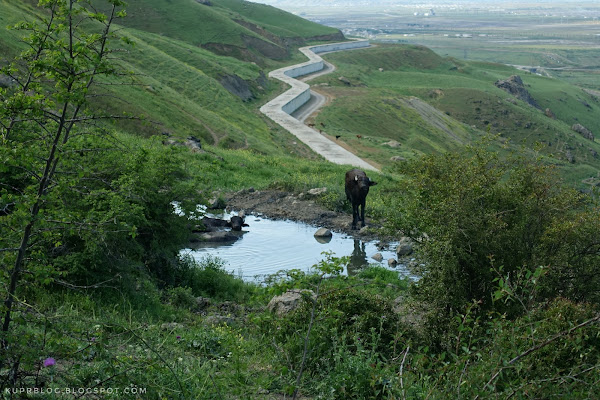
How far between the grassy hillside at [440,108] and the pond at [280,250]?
23.0ft

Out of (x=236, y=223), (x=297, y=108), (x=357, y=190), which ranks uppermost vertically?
(x=357, y=190)

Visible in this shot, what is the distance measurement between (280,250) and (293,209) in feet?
14.1

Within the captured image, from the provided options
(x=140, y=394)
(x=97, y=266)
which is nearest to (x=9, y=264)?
(x=140, y=394)

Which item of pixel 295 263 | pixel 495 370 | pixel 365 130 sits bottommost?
pixel 365 130

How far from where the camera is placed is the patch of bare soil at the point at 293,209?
2144 cm

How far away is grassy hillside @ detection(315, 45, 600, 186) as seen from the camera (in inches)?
2579

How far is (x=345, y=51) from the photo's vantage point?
136 m

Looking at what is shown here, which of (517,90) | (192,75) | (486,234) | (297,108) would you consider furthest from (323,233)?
(517,90)

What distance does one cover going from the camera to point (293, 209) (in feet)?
74.9

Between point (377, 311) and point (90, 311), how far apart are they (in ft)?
13.9

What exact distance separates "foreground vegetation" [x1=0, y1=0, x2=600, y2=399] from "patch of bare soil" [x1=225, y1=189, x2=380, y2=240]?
17.5 feet

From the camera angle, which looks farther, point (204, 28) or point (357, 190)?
point (204, 28)

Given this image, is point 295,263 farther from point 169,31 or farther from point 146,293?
point 169,31

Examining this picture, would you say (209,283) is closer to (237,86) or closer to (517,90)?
(237,86)
